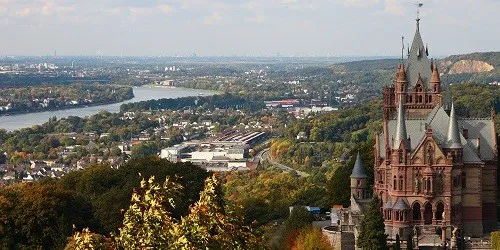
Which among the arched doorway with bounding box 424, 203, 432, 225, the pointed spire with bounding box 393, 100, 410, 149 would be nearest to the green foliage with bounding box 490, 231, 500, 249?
the arched doorway with bounding box 424, 203, 432, 225

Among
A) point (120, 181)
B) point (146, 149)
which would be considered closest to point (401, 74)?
point (120, 181)

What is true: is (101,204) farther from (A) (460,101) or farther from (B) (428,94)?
(A) (460,101)

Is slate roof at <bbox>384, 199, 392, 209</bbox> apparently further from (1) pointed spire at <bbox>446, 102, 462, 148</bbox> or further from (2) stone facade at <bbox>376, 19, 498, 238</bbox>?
(1) pointed spire at <bbox>446, 102, 462, 148</bbox>

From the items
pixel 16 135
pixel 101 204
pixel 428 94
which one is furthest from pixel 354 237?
pixel 16 135

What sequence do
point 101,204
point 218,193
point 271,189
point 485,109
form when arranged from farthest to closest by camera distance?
point 485,109, point 271,189, point 101,204, point 218,193

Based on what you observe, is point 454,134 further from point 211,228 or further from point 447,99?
point 211,228

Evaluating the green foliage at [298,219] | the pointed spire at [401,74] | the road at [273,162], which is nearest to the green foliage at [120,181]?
the green foliage at [298,219]
